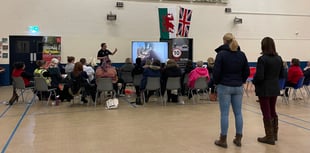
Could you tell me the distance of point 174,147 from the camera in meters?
3.65

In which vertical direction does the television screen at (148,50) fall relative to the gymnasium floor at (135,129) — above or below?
above

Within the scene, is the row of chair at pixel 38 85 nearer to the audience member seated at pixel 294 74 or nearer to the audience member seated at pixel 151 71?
the audience member seated at pixel 151 71

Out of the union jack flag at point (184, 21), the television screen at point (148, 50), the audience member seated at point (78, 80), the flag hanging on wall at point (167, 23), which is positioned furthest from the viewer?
the union jack flag at point (184, 21)

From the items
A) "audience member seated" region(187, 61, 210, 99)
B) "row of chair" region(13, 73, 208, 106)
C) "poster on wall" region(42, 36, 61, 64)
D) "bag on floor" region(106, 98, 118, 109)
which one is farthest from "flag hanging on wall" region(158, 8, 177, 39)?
"bag on floor" region(106, 98, 118, 109)

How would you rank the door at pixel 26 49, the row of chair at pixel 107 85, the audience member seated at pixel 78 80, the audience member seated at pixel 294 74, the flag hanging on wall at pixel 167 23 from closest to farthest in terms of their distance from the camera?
1. the audience member seated at pixel 78 80
2. the row of chair at pixel 107 85
3. the audience member seated at pixel 294 74
4. the door at pixel 26 49
5. the flag hanging on wall at pixel 167 23

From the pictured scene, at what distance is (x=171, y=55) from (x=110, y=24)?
104 inches

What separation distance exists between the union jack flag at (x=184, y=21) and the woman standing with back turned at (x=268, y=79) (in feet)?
25.6

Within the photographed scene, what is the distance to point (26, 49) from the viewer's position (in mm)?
10219

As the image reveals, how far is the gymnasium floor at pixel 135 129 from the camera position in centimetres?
363

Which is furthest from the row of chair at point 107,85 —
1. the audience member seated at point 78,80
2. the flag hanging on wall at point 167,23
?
the flag hanging on wall at point 167,23

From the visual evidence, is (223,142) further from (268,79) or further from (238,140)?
(268,79)

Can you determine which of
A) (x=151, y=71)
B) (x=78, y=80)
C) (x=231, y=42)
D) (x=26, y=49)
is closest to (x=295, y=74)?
(x=151, y=71)

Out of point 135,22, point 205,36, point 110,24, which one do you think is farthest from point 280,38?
point 110,24

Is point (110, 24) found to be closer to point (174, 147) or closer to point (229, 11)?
point (229, 11)
